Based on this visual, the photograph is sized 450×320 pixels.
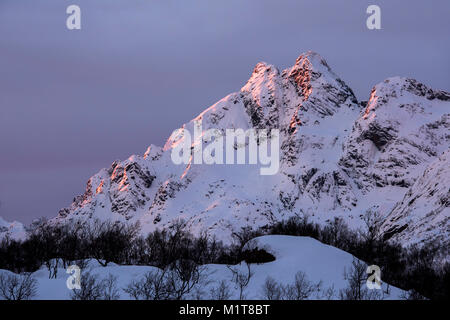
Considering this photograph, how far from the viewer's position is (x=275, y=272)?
86938mm

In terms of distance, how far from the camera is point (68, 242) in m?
118

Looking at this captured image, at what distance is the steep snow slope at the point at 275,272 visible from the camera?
77.2 m

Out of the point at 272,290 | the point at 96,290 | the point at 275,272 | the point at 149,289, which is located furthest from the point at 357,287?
the point at 96,290

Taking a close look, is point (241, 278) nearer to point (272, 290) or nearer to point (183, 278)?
point (183, 278)

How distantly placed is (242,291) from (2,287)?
28492 mm

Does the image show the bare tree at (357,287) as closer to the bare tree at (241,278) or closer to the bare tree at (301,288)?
the bare tree at (301,288)

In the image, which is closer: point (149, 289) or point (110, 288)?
point (110, 288)

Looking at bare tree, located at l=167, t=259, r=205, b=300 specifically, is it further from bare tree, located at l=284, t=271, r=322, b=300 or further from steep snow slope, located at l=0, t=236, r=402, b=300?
bare tree, located at l=284, t=271, r=322, b=300

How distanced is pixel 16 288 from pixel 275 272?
3375 cm

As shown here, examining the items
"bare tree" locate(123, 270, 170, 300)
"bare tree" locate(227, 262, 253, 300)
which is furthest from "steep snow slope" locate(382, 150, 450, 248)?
"bare tree" locate(123, 270, 170, 300)

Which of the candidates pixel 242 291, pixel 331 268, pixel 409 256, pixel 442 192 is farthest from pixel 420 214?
pixel 242 291

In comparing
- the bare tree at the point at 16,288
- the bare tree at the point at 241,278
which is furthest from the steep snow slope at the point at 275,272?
the bare tree at the point at 16,288
